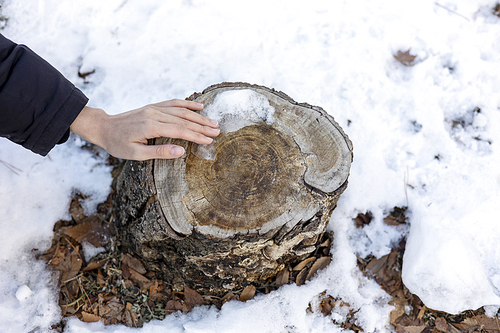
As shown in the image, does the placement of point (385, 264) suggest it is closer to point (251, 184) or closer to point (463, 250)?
point (463, 250)

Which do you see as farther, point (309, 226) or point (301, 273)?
point (301, 273)

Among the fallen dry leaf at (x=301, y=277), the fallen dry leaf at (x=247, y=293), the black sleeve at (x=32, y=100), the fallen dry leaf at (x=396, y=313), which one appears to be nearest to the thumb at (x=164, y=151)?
the black sleeve at (x=32, y=100)

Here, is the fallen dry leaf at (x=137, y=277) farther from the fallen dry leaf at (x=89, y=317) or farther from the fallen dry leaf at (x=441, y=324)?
the fallen dry leaf at (x=441, y=324)

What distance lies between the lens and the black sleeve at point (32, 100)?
1.49 metres

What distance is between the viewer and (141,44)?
9.04ft

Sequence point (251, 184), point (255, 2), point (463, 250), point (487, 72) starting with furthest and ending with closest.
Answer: point (255, 2) → point (487, 72) → point (463, 250) → point (251, 184)

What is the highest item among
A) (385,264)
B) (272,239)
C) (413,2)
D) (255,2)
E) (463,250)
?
(255,2)

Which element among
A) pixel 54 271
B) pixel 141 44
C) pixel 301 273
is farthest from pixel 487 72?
pixel 54 271

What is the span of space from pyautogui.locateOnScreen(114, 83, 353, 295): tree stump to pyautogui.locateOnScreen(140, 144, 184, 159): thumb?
2.8 inches

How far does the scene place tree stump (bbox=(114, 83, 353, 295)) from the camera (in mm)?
1646

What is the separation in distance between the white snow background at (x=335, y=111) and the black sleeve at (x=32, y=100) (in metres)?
0.90

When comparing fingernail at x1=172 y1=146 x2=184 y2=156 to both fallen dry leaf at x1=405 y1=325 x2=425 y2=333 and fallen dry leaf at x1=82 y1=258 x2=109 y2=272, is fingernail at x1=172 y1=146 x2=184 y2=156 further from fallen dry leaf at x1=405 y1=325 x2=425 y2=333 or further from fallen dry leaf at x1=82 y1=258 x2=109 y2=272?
fallen dry leaf at x1=405 y1=325 x2=425 y2=333

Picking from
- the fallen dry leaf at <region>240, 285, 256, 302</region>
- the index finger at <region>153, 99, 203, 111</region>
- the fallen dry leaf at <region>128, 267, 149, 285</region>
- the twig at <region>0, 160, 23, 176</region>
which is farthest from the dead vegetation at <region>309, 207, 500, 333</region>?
the twig at <region>0, 160, 23, 176</region>

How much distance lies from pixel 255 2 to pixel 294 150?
1840 mm
